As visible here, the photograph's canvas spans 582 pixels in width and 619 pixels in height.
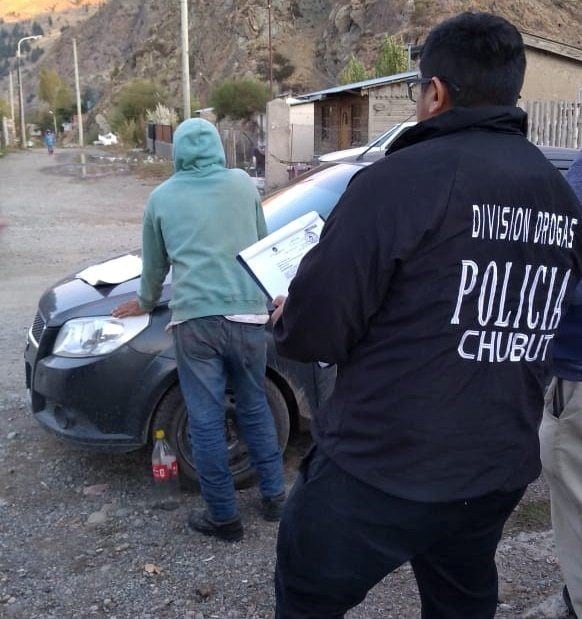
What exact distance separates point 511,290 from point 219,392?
1863 mm

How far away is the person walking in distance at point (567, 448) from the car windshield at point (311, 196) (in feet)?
5.95

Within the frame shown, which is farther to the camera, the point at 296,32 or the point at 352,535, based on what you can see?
the point at 296,32

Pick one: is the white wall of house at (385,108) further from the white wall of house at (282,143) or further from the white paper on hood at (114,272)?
the white paper on hood at (114,272)

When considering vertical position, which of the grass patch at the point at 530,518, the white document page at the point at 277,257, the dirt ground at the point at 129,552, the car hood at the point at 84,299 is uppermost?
the white document page at the point at 277,257

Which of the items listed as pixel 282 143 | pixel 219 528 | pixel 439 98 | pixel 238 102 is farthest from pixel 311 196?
pixel 238 102

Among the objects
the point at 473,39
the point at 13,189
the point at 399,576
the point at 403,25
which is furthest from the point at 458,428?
the point at 403,25

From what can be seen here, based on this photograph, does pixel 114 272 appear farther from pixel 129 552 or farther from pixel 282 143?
pixel 282 143

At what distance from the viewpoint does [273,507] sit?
3.62m

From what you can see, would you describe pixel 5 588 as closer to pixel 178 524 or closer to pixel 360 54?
pixel 178 524

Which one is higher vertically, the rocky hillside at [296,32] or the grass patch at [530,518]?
the rocky hillside at [296,32]

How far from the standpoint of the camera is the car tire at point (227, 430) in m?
3.79

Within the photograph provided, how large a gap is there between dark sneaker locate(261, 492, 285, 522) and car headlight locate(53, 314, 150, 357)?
0.99 meters

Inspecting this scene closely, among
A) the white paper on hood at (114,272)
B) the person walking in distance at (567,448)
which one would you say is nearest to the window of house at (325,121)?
the white paper on hood at (114,272)

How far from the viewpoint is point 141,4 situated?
104 metres
